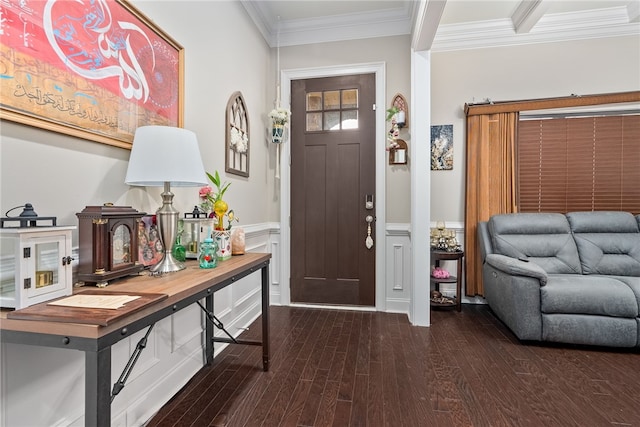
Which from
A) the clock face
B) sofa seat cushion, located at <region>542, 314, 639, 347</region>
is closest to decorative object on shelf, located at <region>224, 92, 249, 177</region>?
the clock face

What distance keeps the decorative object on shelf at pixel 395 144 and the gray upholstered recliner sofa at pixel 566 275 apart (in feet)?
3.55

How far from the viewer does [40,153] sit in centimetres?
111

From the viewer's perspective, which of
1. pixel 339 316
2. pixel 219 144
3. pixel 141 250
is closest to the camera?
pixel 141 250

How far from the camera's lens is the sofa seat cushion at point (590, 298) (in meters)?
2.25

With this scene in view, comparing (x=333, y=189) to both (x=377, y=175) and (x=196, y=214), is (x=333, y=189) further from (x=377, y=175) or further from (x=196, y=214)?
(x=196, y=214)

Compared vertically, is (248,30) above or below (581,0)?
below

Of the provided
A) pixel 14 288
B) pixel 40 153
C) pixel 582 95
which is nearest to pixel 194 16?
pixel 40 153

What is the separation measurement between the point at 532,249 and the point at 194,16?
3.36 metres

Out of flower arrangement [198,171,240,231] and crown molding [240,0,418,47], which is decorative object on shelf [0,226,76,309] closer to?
flower arrangement [198,171,240,231]

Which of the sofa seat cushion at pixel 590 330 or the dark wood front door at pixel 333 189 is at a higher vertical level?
the dark wood front door at pixel 333 189

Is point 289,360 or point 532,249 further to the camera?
point 532,249

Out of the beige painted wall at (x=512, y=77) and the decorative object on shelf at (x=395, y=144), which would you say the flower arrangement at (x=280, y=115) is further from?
the beige painted wall at (x=512, y=77)

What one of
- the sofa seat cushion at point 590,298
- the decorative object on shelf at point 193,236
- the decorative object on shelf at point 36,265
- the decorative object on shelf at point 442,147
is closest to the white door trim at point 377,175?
the decorative object on shelf at point 442,147

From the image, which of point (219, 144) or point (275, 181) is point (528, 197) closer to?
point (275, 181)
